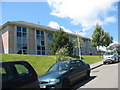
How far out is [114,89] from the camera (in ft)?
19.4

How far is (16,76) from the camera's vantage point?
3.87 metres

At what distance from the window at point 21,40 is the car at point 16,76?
26.2m

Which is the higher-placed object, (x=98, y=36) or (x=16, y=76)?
(x=98, y=36)

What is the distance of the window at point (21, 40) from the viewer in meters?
29.7

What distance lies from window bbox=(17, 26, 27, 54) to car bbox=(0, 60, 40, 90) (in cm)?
2616

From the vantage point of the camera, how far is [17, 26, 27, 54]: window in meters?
29.7

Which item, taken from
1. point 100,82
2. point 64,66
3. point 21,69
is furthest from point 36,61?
point 21,69

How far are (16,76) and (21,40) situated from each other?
90.5 ft

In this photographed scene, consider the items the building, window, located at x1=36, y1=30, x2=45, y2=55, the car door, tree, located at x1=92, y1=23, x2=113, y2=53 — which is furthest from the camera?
tree, located at x1=92, y1=23, x2=113, y2=53

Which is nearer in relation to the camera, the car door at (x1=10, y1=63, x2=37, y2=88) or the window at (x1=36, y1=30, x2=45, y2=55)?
the car door at (x1=10, y1=63, x2=37, y2=88)

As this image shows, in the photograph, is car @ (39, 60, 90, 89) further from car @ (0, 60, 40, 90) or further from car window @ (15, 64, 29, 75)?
car window @ (15, 64, 29, 75)

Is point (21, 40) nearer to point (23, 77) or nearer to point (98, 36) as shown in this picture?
point (98, 36)

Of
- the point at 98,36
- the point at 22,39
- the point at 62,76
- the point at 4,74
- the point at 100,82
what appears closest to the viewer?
the point at 4,74

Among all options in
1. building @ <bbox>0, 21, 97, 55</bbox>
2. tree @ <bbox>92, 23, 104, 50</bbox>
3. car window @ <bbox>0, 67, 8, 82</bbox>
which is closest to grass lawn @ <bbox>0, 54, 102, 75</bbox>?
car window @ <bbox>0, 67, 8, 82</bbox>
